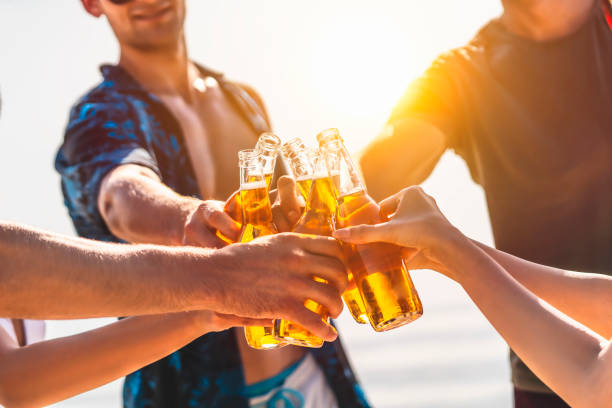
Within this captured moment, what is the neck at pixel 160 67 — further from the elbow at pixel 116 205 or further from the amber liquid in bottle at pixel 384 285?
the amber liquid in bottle at pixel 384 285

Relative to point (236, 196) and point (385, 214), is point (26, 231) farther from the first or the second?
point (385, 214)

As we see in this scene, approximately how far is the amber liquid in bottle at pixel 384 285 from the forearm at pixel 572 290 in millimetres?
196

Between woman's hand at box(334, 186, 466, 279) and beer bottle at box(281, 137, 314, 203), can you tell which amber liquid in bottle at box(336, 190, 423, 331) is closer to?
woman's hand at box(334, 186, 466, 279)

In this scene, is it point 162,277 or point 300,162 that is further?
point 300,162

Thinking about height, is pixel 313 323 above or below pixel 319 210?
below

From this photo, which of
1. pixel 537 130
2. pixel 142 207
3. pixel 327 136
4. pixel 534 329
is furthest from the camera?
pixel 537 130

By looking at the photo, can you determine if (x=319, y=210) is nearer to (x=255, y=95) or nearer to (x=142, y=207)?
(x=142, y=207)

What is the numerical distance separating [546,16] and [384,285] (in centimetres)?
106

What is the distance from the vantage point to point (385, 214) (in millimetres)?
1137

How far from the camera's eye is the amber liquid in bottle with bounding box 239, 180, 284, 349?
3.92ft

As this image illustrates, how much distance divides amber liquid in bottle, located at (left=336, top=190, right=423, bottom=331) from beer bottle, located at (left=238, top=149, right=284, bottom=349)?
0.19 m

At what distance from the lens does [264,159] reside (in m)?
1.22

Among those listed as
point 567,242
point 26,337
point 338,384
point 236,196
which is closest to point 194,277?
point 236,196

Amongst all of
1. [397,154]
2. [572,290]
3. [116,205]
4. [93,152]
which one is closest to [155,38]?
[93,152]
